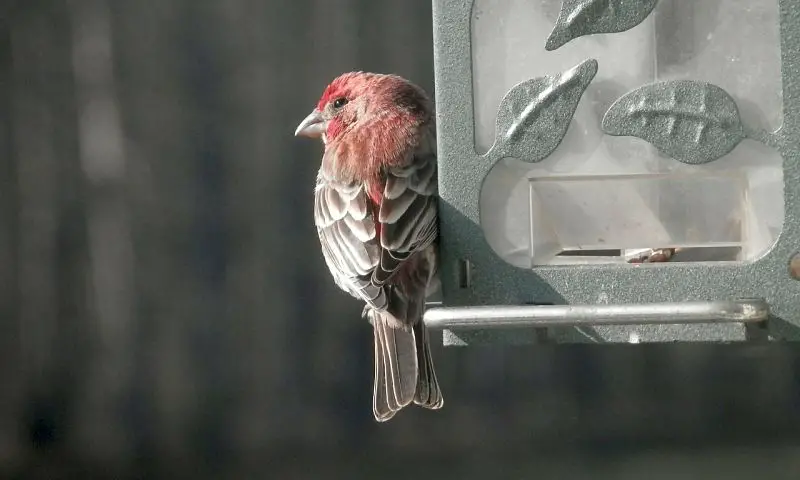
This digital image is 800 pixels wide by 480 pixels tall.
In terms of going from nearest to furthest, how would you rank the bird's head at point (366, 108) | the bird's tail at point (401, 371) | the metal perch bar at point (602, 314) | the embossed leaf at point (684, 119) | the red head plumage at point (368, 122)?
1. the metal perch bar at point (602, 314)
2. the embossed leaf at point (684, 119)
3. the bird's tail at point (401, 371)
4. the red head plumage at point (368, 122)
5. the bird's head at point (366, 108)

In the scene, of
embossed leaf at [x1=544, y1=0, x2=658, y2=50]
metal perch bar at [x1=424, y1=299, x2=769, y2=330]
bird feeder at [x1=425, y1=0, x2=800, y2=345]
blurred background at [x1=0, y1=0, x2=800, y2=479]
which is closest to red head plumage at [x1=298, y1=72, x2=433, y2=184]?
bird feeder at [x1=425, y1=0, x2=800, y2=345]

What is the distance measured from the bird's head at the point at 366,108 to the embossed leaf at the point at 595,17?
0.98 m

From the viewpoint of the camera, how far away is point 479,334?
12.3 ft

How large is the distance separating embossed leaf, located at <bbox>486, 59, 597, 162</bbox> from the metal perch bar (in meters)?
0.45

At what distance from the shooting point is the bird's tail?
423 cm

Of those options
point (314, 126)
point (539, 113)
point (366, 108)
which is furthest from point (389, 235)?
point (314, 126)

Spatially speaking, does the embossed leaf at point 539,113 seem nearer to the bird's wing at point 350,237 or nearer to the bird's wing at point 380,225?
the bird's wing at point 380,225

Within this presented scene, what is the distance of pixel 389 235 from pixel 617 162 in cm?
75

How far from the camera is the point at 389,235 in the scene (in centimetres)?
407

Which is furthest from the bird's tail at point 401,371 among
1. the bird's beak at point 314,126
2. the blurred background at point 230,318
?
the blurred background at point 230,318

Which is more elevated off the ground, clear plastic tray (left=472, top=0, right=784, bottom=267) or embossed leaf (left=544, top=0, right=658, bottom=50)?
embossed leaf (left=544, top=0, right=658, bottom=50)

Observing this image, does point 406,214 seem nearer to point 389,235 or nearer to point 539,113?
point 389,235

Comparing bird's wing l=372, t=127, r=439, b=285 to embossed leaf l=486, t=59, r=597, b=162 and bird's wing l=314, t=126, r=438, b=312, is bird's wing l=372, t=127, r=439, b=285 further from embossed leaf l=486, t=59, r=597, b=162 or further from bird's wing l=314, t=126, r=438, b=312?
embossed leaf l=486, t=59, r=597, b=162

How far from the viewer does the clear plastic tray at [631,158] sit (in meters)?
3.57
